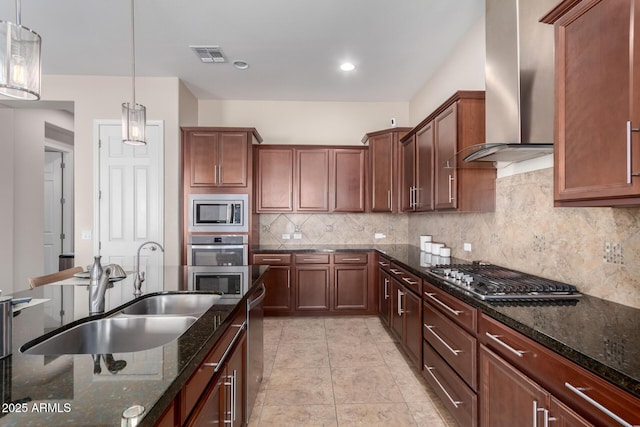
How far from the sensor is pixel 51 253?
569 cm

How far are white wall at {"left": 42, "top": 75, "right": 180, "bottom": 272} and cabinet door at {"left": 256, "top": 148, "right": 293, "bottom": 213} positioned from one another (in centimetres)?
110

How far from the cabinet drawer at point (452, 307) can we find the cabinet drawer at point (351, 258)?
1838 millimetres

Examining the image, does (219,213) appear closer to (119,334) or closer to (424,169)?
(424,169)

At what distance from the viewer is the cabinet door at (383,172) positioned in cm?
417

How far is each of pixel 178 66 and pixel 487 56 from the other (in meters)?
3.23

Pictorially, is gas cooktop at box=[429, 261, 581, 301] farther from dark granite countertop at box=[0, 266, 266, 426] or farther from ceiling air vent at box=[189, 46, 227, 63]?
ceiling air vent at box=[189, 46, 227, 63]

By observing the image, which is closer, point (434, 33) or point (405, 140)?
point (434, 33)

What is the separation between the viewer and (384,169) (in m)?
4.25

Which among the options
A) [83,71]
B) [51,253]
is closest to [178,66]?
[83,71]

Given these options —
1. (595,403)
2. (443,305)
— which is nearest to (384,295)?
(443,305)

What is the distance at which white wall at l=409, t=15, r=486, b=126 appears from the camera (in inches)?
110

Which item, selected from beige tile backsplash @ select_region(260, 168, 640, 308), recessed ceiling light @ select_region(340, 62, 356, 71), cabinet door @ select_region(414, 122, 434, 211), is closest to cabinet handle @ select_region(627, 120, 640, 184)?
beige tile backsplash @ select_region(260, 168, 640, 308)

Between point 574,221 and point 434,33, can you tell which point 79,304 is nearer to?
point 574,221

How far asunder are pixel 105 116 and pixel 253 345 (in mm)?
3576
